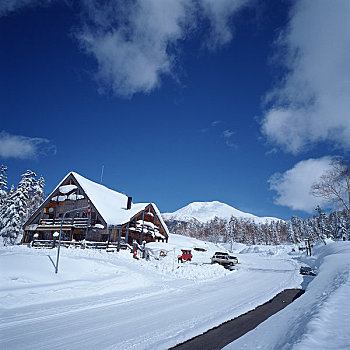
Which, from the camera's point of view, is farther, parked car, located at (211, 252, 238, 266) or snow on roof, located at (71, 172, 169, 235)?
snow on roof, located at (71, 172, 169, 235)

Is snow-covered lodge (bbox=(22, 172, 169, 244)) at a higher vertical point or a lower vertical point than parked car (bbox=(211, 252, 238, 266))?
higher

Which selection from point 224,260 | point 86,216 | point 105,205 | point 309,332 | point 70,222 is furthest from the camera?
point 105,205

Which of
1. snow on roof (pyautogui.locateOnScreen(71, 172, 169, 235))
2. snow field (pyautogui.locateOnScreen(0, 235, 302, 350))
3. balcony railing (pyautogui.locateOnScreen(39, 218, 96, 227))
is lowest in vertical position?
snow field (pyautogui.locateOnScreen(0, 235, 302, 350))

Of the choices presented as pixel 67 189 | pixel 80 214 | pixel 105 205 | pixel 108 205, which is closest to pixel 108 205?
pixel 108 205

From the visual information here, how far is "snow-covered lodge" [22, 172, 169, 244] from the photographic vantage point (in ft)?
104

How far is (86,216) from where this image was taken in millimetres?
33219

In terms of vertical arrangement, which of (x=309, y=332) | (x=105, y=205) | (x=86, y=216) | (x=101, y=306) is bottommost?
(x=101, y=306)

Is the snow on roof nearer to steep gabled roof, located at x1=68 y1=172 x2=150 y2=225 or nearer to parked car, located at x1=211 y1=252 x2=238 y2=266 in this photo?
steep gabled roof, located at x1=68 y1=172 x2=150 y2=225

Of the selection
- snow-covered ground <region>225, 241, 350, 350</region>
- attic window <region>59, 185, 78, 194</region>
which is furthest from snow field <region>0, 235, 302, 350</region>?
attic window <region>59, 185, 78, 194</region>

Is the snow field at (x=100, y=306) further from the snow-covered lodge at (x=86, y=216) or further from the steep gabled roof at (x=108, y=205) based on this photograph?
the snow-covered lodge at (x=86, y=216)

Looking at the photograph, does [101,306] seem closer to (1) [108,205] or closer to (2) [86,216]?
(2) [86,216]

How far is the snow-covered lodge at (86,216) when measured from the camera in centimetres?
3155

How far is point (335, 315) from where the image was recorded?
17.4 feet

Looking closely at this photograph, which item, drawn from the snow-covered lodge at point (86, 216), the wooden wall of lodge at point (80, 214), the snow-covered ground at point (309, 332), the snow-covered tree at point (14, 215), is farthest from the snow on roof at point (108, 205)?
the snow-covered ground at point (309, 332)
